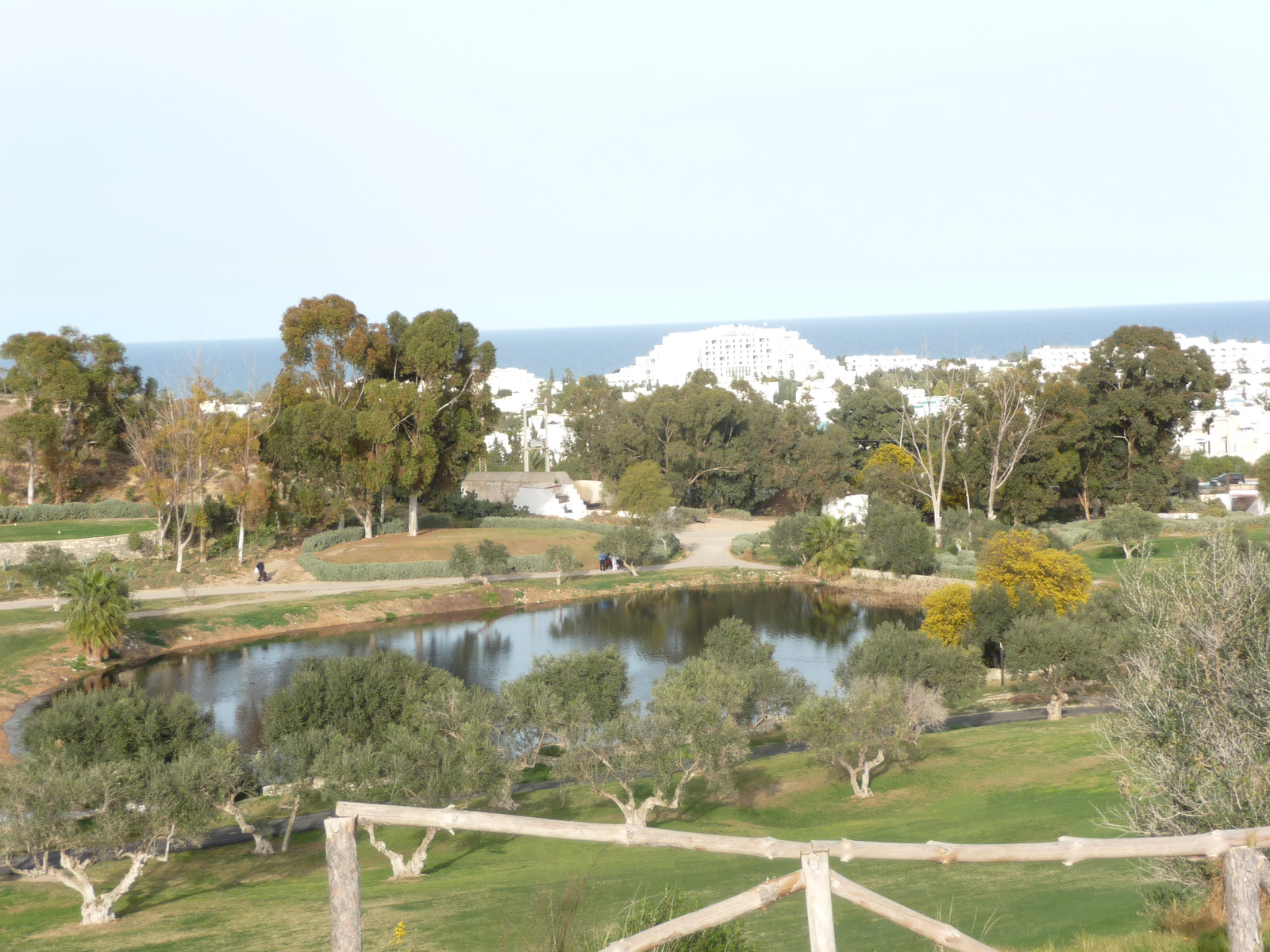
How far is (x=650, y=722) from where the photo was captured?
17297mm

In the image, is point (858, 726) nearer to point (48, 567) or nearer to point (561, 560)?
point (561, 560)

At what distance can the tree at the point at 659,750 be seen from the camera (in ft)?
55.6

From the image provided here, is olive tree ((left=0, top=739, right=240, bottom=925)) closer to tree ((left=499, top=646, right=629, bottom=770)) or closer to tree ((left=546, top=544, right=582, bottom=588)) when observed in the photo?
tree ((left=499, top=646, right=629, bottom=770))

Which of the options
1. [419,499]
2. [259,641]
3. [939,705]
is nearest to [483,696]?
[939,705]

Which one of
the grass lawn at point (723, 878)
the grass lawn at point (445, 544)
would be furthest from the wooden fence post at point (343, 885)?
the grass lawn at point (445, 544)

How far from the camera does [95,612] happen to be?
96.2 feet

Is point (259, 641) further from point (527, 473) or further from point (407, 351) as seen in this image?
point (527, 473)

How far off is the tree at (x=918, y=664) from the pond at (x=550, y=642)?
4901mm

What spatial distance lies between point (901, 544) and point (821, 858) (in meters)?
38.4

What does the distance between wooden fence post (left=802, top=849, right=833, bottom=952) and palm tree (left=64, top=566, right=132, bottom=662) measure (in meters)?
29.4

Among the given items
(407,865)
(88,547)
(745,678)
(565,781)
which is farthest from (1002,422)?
(407,865)

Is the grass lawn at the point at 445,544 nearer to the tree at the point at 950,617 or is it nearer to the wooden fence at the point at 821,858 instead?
the tree at the point at 950,617

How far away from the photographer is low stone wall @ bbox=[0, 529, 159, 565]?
39719 mm

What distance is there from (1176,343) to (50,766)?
5682cm
